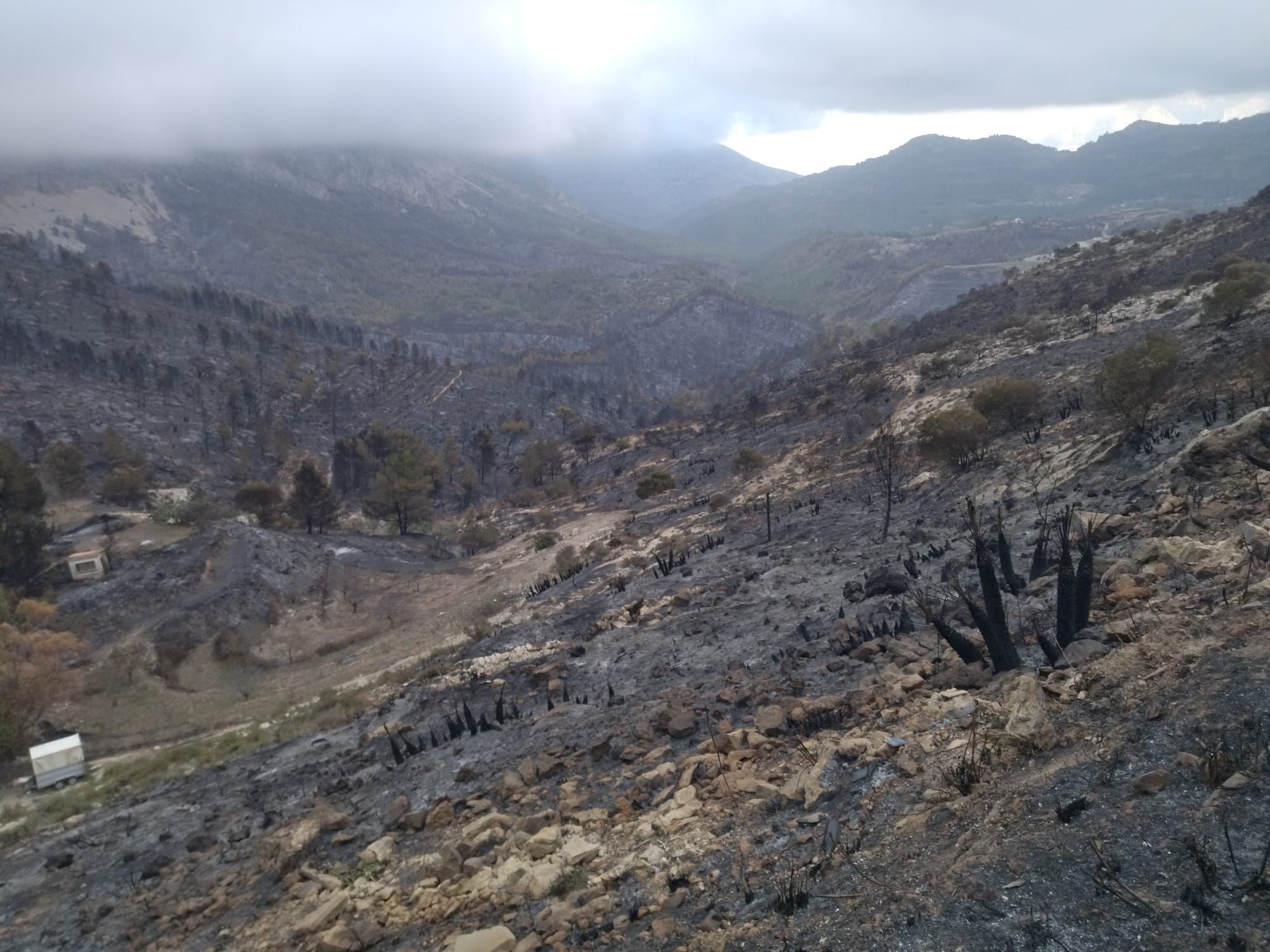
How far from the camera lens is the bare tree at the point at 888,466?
83.0 ft

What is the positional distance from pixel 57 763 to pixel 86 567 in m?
19.1

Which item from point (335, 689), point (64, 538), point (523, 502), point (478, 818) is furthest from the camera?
point (523, 502)

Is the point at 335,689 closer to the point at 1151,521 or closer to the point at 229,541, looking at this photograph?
the point at 229,541

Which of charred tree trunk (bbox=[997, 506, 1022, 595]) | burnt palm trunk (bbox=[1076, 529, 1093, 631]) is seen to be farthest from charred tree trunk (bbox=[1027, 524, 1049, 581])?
burnt palm trunk (bbox=[1076, 529, 1093, 631])

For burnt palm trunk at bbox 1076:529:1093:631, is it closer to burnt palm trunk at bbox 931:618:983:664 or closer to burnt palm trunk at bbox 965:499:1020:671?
burnt palm trunk at bbox 965:499:1020:671

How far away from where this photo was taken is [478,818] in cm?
1152

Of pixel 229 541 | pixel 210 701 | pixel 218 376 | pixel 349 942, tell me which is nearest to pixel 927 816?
pixel 349 942

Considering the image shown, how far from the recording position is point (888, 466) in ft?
81.3

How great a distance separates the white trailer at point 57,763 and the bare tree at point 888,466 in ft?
77.3

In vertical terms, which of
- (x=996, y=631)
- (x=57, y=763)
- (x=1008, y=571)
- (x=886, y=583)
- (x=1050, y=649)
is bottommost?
(x=57, y=763)

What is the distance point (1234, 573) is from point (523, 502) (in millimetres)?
49230

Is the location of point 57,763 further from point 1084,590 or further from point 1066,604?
point 1084,590

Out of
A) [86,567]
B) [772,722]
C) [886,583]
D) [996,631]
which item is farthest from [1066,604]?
[86,567]

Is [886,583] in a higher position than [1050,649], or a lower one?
lower
